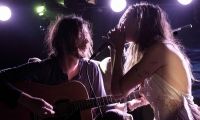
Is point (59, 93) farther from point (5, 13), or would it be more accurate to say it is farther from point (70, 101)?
point (5, 13)

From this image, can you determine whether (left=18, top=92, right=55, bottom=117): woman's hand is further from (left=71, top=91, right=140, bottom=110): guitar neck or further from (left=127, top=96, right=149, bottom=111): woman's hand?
(left=127, top=96, right=149, bottom=111): woman's hand

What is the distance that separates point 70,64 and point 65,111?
0.47 m

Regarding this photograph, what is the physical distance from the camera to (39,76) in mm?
3305

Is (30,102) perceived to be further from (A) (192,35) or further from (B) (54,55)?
(A) (192,35)

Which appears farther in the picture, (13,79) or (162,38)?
(13,79)

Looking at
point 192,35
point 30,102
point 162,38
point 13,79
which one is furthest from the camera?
point 192,35

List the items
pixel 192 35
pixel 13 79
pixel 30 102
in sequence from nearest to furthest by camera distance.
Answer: pixel 30 102 → pixel 13 79 → pixel 192 35

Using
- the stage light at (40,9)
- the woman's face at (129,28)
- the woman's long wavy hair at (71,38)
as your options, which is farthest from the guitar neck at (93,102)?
the stage light at (40,9)

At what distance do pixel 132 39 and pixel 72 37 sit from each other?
36.3 inches

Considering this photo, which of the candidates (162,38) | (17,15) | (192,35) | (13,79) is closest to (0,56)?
(17,15)

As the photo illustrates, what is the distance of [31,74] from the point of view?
10.8 ft

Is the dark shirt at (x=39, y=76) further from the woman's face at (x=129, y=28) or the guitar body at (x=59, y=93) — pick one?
the woman's face at (x=129, y=28)

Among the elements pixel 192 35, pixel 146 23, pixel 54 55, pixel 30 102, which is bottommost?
pixel 30 102

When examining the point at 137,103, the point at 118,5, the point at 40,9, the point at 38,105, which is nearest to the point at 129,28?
the point at 137,103
